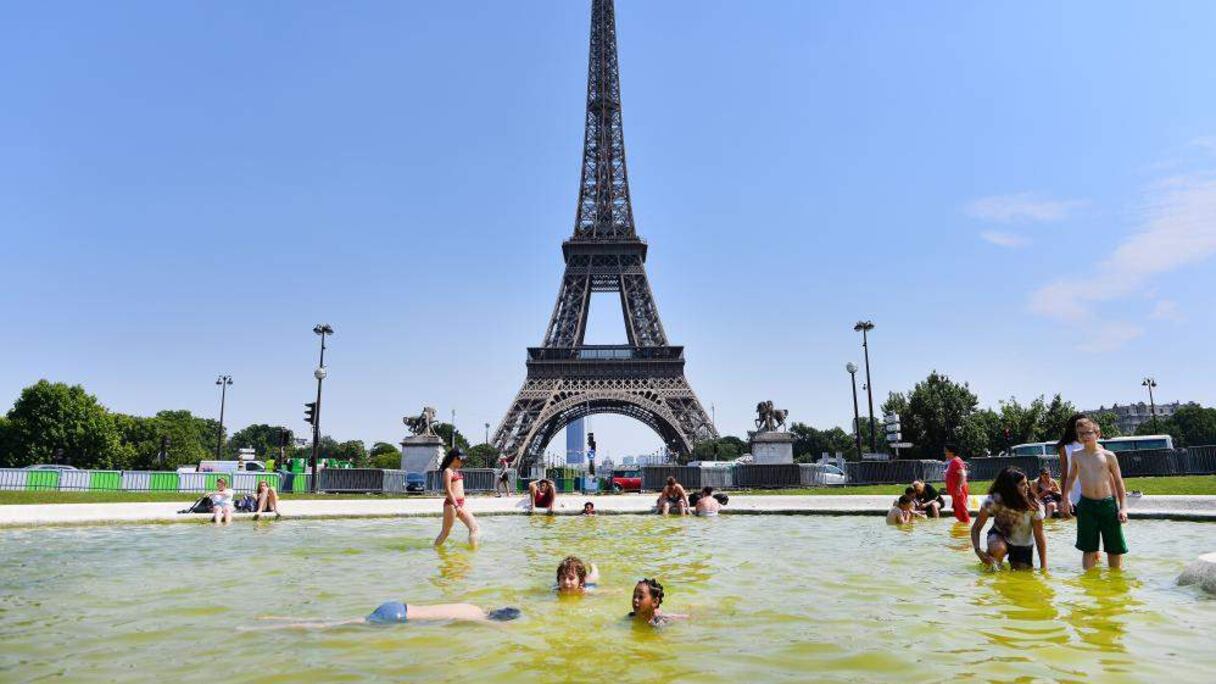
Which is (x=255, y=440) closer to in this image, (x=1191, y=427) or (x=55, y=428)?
(x=55, y=428)

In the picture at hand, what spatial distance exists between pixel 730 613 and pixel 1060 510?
43.3ft

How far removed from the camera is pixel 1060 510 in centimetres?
1656

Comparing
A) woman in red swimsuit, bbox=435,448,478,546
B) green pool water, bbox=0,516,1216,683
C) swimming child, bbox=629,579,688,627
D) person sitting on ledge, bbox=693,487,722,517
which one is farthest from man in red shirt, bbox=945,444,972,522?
swimming child, bbox=629,579,688,627

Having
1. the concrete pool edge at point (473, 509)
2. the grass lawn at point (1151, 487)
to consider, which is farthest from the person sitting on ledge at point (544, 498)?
the grass lawn at point (1151, 487)

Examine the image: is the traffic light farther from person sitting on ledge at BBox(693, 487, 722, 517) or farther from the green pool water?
the green pool water

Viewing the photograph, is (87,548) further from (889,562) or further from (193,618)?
(889,562)

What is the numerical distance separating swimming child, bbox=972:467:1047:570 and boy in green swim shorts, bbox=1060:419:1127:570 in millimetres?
443

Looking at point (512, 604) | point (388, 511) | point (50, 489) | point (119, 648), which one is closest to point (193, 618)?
point (119, 648)

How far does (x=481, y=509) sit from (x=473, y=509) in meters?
0.23

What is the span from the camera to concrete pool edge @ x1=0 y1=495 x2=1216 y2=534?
1617cm

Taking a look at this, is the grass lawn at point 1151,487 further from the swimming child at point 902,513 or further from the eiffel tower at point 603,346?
the eiffel tower at point 603,346

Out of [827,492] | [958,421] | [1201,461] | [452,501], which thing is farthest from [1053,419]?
[452,501]

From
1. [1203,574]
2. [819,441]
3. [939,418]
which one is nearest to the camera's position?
[1203,574]

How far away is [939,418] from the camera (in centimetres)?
5091
